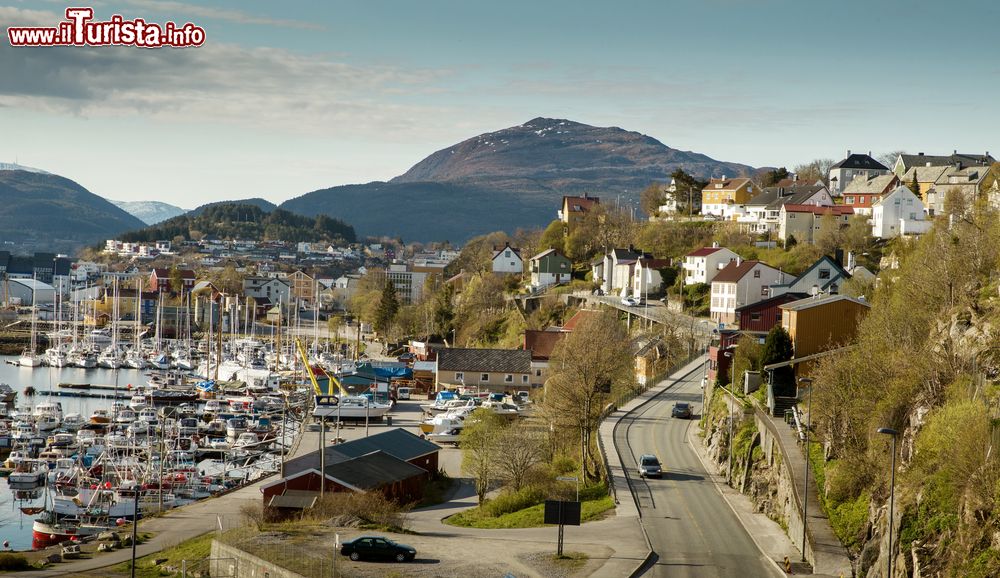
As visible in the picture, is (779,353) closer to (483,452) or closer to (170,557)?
(483,452)

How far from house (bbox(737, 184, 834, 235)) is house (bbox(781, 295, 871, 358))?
117ft

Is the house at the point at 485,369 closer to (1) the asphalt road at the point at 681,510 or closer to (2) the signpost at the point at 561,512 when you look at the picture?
(1) the asphalt road at the point at 681,510

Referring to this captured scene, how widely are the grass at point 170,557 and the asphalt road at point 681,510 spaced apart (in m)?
12.2

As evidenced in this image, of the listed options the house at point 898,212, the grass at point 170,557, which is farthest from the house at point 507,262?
the grass at point 170,557

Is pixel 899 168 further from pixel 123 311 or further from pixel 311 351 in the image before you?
pixel 123 311

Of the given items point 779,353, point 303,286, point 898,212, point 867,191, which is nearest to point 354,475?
point 779,353

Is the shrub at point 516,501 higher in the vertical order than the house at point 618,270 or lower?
lower

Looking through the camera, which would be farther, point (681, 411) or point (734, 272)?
point (734, 272)

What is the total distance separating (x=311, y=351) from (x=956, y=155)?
186 ft

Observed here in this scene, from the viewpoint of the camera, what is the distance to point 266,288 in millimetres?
138750

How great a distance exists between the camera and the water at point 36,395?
3872 centimetres

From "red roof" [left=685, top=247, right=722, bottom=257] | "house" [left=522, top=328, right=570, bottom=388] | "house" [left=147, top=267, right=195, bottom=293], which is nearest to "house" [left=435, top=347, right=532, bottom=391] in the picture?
"house" [left=522, top=328, right=570, bottom=388]

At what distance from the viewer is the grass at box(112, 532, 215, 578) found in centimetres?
2803

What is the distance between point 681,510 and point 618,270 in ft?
156
